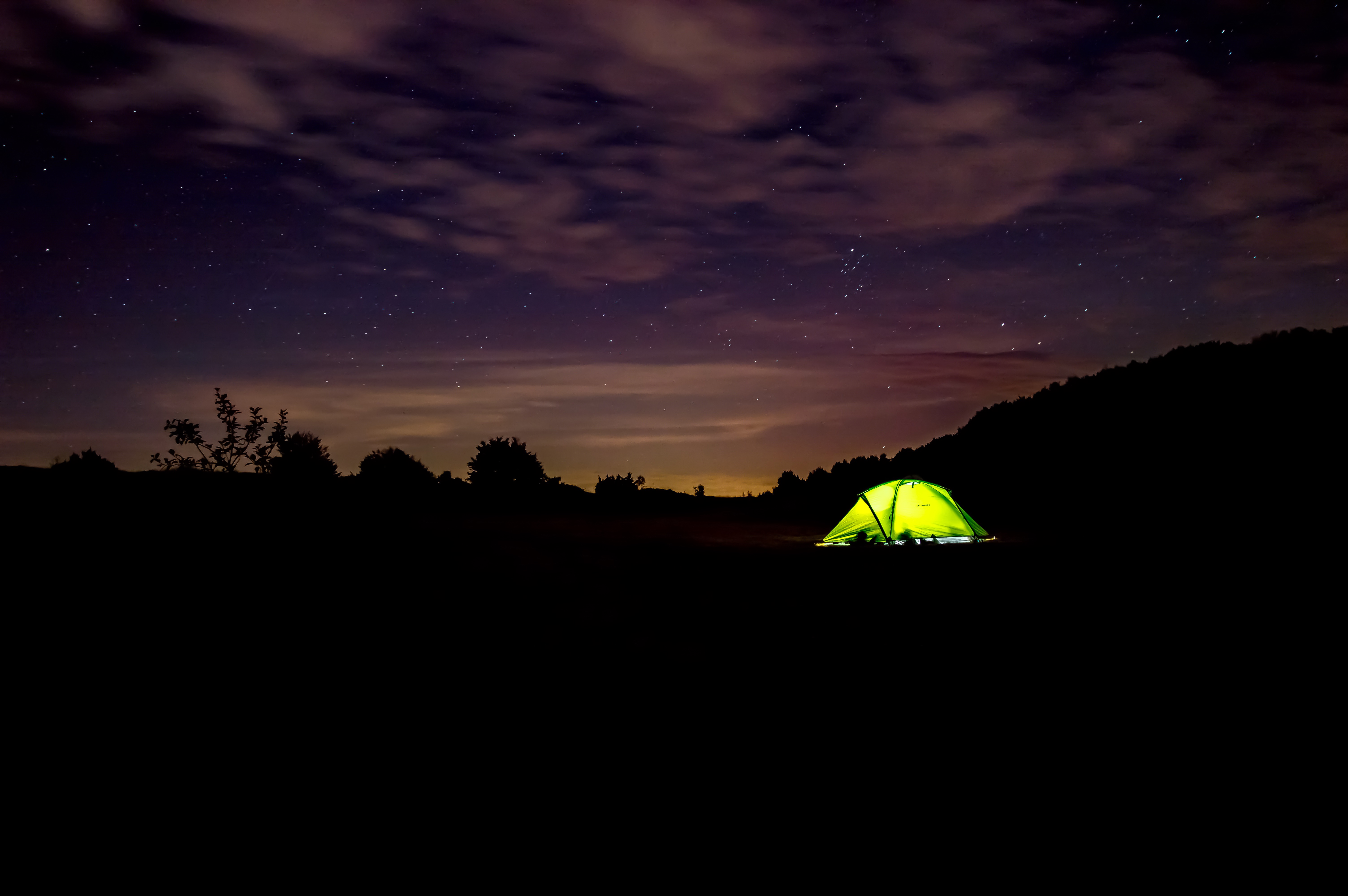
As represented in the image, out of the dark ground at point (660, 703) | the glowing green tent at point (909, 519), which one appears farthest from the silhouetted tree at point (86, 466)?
the glowing green tent at point (909, 519)

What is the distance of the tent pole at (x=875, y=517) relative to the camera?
16.5 m

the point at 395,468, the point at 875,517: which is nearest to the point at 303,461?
the point at 395,468

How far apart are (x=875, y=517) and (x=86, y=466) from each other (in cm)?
2700

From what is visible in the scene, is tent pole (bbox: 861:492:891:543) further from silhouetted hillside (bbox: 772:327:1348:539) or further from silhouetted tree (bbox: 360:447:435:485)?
silhouetted tree (bbox: 360:447:435:485)

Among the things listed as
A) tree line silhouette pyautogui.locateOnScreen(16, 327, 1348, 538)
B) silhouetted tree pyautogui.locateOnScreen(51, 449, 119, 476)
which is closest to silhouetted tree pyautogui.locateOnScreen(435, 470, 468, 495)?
tree line silhouette pyautogui.locateOnScreen(16, 327, 1348, 538)

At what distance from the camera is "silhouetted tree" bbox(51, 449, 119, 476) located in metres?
18.9

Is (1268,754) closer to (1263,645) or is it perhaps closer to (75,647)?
(1263,645)

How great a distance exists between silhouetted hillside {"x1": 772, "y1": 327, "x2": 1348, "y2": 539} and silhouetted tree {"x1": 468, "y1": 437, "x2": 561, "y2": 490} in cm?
1844

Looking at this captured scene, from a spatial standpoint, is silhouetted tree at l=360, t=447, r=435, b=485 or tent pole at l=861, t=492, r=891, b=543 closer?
tent pole at l=861, t=492, r=891, b=543

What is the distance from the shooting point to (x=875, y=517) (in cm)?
1691

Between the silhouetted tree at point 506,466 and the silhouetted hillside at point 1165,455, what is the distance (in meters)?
18.4

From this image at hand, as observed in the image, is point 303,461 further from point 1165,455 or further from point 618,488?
point 1165,455

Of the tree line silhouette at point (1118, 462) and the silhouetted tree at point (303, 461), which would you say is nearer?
the tree line silhouette at point (1118, 462)

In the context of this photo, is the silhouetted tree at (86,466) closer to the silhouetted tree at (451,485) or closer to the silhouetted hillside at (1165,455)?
the silhouetted tree at (451,485)
